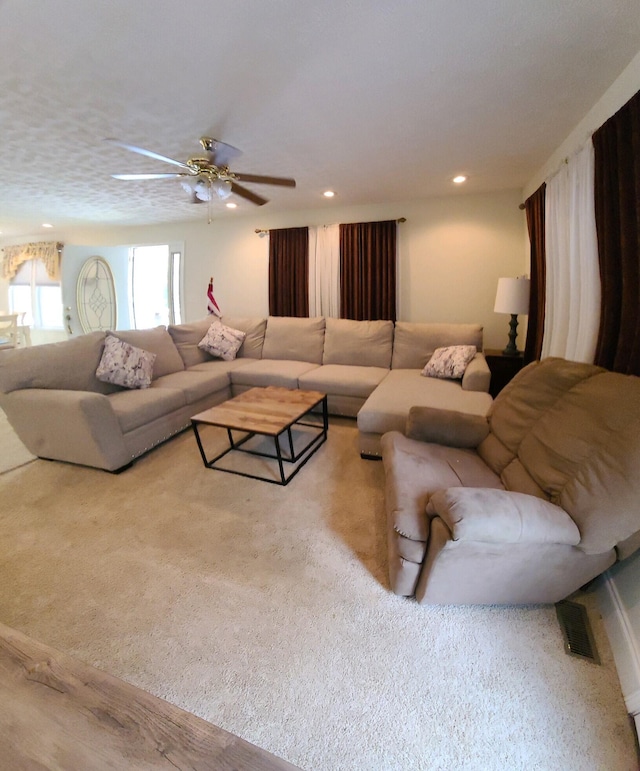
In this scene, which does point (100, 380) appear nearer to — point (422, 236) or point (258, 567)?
point (258, 567)

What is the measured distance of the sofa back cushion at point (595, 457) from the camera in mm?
1079

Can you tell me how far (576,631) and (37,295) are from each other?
863 cm

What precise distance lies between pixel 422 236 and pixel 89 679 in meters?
4.43

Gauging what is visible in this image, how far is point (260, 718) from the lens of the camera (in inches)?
40.5

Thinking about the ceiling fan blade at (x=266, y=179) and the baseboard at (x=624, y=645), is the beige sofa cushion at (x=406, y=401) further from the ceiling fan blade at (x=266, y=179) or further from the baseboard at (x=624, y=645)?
the ceiling fan blade at (x=266, y=179)

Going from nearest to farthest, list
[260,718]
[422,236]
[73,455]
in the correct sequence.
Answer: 1. [260,718]
2. [73,455]
3. [422,236]

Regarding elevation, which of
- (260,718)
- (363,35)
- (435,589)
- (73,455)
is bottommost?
(260,718)

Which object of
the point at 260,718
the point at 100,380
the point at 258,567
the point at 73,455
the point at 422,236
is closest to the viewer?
the point at 260,718

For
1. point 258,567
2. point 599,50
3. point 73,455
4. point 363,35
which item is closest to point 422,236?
point 599,50

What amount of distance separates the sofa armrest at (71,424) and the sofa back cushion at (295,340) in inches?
80.3

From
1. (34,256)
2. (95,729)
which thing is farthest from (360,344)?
(34,256)

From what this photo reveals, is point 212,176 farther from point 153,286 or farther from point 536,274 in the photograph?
point 153,286

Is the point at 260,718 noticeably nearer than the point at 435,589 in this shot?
Yes

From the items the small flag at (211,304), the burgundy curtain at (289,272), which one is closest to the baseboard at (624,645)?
the burgundy curtain at (289,272)
